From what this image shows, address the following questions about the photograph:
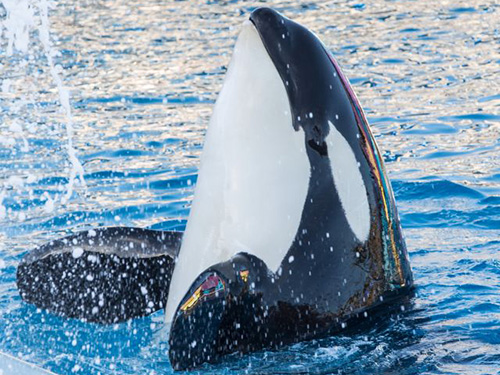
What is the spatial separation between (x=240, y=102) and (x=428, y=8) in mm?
15673

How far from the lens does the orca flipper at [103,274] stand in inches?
216

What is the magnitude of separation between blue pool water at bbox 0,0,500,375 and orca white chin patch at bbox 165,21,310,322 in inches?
26.5

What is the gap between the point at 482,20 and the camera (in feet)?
58.2

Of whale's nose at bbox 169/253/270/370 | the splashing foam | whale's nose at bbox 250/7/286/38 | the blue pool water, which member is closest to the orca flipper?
the blue pool water

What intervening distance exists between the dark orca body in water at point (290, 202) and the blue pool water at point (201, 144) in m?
0.22

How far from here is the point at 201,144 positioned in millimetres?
10742

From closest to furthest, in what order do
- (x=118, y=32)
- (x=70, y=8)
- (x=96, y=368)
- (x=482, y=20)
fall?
1. (x=96, y=368)
2. (x=482, y=20)
3. (x=118, y=32)
4. (x=70, y=8)

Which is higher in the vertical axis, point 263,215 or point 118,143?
point 263,215

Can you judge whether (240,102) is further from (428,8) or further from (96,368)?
(428,8)

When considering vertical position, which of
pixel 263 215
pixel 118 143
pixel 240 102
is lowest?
pixel 118 143

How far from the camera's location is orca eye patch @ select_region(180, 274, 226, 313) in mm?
4496

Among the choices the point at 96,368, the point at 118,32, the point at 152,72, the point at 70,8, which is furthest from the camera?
the point at 70,8

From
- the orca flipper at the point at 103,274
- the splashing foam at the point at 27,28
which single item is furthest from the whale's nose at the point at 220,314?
the splashing foam at the point at 27,28

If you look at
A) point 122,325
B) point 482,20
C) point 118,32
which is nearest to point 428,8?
point 482,20
